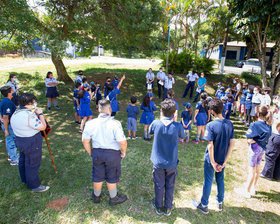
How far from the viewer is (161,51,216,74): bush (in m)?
14.3

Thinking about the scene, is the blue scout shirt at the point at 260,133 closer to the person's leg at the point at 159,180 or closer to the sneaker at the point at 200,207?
the sneaker at the point at 200,207

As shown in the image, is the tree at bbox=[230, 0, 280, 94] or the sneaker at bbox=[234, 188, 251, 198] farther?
the tree at bbox=[230, 0, 280, 94]

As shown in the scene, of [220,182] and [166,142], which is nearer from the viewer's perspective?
[166,142]

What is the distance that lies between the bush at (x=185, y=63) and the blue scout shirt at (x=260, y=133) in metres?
11.5

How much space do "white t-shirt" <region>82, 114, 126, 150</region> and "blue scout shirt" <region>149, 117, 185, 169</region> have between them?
1.89 ft

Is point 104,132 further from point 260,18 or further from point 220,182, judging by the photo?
point 260,18

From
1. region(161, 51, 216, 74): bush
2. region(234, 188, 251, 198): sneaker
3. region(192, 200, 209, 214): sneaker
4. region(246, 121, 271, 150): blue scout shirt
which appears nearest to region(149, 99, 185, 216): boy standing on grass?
region(192, 200, 209, 214): sneaker

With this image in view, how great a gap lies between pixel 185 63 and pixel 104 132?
1280 centimetres

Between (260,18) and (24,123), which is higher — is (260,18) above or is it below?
above

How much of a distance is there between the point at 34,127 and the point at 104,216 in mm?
1964

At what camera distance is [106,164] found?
3070 millimetres

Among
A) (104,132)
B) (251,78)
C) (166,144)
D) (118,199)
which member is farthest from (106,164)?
(251,78)

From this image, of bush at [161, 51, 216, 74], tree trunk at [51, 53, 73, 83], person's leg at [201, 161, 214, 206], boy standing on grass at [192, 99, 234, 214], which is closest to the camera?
boy standing on grass at [192, 99, 234, 214]

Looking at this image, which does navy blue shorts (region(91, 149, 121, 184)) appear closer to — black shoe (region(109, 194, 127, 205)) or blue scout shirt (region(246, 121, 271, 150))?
black shoe (region(109, 194, 127, 205))
